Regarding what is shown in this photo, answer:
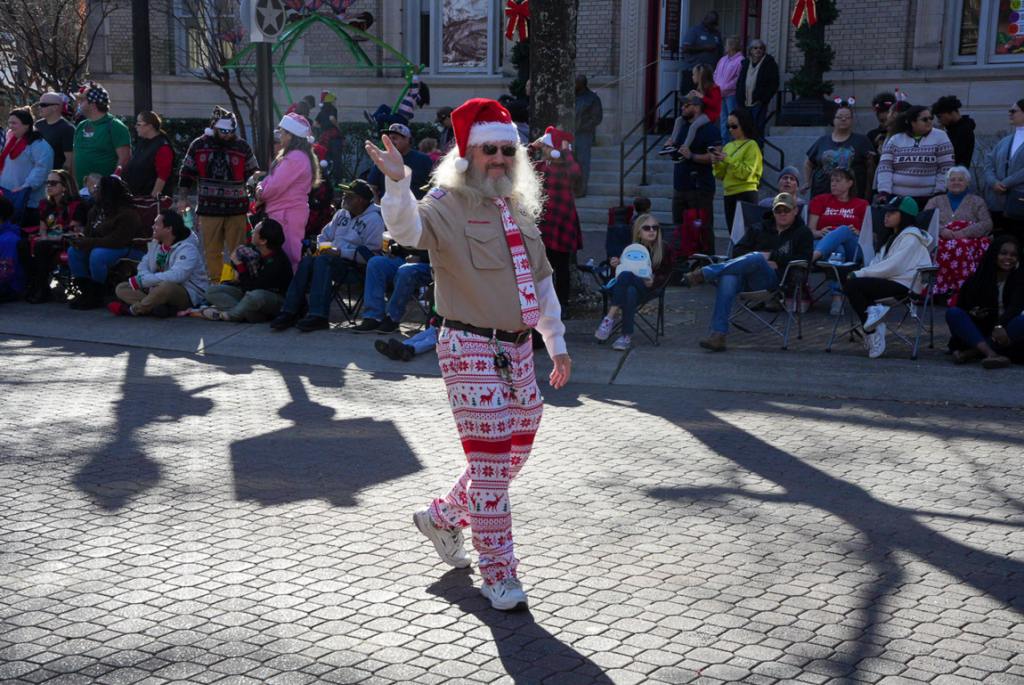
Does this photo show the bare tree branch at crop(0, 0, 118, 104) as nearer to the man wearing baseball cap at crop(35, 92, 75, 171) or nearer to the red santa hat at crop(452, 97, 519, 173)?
the man wearing baseball cap at crop(35, 92, 75, 171)

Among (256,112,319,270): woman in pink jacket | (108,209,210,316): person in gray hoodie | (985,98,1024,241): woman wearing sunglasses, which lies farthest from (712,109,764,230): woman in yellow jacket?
(108,209,210,316): person in gray hoodie

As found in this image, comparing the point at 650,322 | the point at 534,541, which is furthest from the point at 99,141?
the point at 534,541

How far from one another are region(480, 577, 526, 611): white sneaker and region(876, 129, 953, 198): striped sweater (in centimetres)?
888

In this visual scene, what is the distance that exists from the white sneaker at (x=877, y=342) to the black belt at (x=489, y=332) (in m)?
5.58

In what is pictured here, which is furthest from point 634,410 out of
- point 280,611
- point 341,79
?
point 341,79

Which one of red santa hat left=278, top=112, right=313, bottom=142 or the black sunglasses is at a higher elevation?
the black sunglasses

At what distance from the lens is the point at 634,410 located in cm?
918

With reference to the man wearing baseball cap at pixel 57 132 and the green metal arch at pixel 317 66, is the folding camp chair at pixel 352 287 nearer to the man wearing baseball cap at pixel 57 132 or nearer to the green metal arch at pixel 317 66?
the man wearing baseball cap at pixel 57 132

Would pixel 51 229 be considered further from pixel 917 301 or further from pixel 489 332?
pixel 489 332

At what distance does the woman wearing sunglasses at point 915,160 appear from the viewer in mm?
12805

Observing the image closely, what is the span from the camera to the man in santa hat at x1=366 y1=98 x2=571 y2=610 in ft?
17.7

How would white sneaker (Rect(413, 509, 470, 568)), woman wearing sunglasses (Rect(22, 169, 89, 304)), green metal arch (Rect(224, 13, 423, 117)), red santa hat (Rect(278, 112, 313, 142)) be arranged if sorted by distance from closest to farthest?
white sneaker (Rect(413, 509, 470, 568)) → red santa hat (Rect(278, 112, 313, 142)) → woman wearing sunglasses (Rect(22, 169, 89, 304)) → green metal arch (Rect(224, 13, 423, 117))

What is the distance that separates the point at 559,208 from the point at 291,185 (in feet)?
9.13

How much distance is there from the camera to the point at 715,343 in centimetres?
1061
